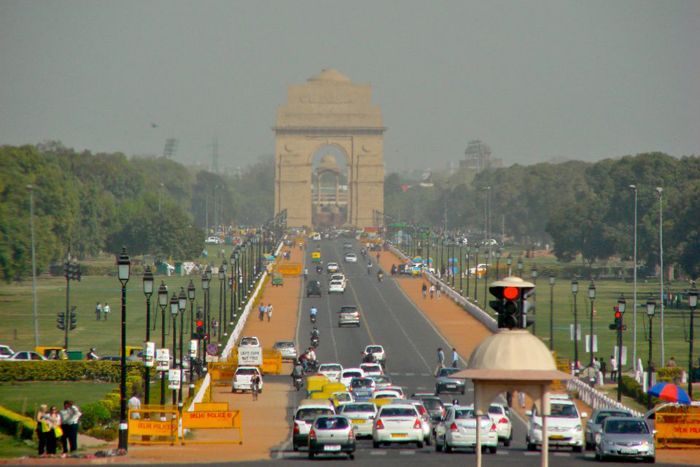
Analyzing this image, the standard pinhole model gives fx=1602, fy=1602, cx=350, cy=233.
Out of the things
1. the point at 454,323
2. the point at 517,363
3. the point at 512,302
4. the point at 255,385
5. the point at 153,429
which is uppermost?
the point at 512,302

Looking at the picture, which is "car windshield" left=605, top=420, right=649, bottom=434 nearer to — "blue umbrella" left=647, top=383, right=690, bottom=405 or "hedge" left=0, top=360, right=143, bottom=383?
"blue umbrella" left=647, top=383, right=690, bottom=405

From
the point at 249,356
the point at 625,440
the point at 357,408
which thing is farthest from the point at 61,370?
the point at 625,440

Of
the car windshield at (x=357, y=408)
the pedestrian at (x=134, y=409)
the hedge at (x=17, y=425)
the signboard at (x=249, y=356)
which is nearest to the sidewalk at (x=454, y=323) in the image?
the car windshield at (x=357, y=408)

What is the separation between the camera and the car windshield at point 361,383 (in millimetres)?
48531

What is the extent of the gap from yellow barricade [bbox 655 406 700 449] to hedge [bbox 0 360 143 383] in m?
23.4

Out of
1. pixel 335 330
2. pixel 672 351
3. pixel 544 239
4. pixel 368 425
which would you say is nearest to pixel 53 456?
pixel 368 425

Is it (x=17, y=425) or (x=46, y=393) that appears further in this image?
(x=46, y=393)

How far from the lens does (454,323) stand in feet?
265

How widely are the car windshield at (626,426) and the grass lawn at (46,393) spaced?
1712 centimetres

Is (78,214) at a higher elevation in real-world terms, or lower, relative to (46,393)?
higher

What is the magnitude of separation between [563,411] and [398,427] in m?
3.81

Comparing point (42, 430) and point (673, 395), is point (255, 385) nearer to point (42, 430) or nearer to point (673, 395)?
point (673, 395)

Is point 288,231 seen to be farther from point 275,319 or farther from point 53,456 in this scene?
point 53,456

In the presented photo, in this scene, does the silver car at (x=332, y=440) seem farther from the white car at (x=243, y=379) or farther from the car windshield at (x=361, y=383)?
the white car at (x=243, y=379)
